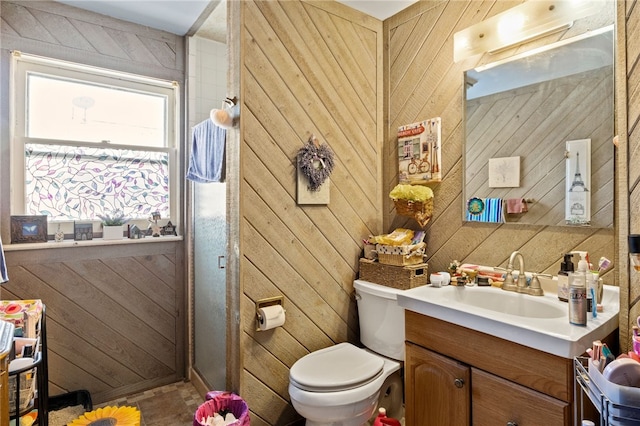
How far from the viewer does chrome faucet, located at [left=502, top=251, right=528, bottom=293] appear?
171 centimetres

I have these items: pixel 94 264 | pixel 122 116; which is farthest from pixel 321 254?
pixel 122 116

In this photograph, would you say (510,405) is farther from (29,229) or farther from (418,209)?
(29,229)

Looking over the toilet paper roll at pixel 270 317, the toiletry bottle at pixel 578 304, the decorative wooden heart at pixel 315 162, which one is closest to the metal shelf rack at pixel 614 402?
the toiletry bottle at pixel 578 304

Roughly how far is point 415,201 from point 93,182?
7.08ft

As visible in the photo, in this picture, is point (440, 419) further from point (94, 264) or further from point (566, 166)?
point (94, 264)

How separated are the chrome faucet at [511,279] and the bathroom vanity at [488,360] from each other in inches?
1.6

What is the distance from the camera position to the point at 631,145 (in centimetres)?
126

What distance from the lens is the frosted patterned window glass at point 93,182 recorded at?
2291 millimetres

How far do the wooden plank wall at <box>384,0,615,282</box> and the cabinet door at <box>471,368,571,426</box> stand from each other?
0.68 metres

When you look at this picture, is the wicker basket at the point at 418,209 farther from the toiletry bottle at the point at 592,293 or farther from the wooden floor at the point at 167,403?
the wooden floor at the point at 167,403

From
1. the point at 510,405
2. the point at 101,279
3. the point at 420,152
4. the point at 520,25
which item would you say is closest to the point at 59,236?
the point at 101,279

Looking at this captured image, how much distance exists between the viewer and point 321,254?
2.19m

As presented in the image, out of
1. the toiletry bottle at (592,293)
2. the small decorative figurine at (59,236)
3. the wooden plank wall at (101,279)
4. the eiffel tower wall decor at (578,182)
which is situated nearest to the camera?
the toiletry bottle at (592,293)

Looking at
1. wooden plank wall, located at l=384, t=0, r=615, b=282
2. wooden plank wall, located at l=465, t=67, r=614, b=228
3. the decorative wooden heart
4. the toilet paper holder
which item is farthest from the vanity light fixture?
the toilet paper holder
